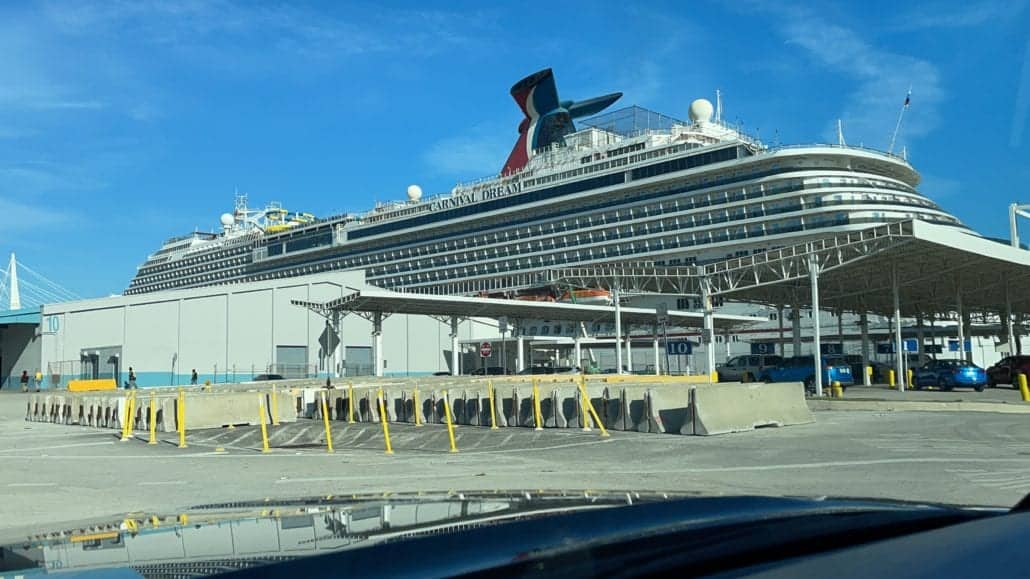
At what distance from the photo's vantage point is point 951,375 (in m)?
32.7

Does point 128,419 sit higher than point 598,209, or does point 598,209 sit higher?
point 598,209

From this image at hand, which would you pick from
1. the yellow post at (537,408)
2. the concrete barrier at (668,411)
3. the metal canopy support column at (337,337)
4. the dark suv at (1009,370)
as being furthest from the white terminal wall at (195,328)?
the concrete barrier at (668,411)

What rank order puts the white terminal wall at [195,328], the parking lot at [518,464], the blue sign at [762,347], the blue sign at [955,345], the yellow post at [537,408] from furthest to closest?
the blue sign at [955,345], the blue sign at [762,347], the white terminal wall at [195,328], the yellow post at [537,408], the parking lot at [518,464]

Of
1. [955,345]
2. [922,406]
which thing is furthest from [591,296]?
[922,406]

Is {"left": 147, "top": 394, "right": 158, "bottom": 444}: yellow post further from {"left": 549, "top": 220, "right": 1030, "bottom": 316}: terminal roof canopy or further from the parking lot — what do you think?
{"left": 549, "top": 220, "right": 1030, "bottom": 316}: terminal roof canopy

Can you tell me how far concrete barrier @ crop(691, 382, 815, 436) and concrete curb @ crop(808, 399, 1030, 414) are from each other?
220 inches

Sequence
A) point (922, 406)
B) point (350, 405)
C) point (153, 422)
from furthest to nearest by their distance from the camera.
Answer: point (922, 406), point (350, 405), point (153, 422)

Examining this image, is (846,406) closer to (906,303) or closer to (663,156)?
(906,303)

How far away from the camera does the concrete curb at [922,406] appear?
21.1 m

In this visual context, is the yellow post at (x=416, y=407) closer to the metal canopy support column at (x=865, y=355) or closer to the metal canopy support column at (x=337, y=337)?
the metal canopy support column at (x=865, y=355)

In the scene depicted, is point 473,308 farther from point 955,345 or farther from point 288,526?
point 288,526

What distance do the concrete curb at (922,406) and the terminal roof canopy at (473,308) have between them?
23802 millimetres

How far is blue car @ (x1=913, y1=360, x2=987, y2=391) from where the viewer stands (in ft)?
105

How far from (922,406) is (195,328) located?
4045 cm
